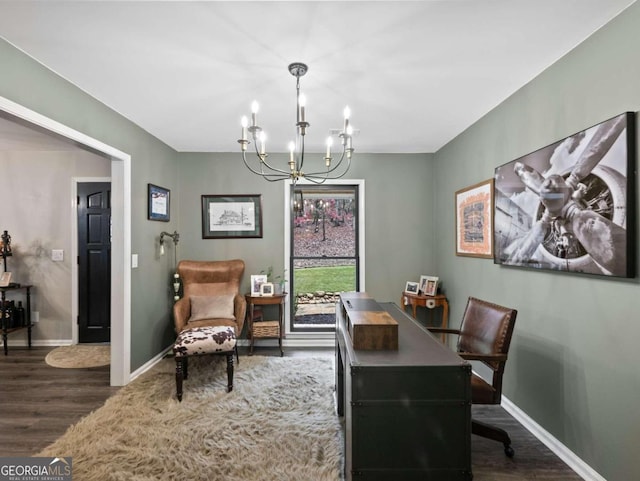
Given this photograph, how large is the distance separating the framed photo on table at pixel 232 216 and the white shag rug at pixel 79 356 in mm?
1799

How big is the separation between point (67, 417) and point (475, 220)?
386 centimetres

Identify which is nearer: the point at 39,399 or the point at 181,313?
the point at 39,399

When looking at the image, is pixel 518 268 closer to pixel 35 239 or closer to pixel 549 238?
pixel 549 238

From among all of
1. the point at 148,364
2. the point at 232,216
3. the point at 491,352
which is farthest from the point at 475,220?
the point at 148,364

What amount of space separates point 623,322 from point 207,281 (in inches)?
147

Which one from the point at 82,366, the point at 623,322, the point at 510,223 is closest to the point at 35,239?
the point at 82,366

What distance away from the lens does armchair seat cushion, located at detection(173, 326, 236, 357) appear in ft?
9.32

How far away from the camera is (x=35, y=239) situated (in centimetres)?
426

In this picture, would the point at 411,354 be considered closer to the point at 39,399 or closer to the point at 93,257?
the point at 39,399

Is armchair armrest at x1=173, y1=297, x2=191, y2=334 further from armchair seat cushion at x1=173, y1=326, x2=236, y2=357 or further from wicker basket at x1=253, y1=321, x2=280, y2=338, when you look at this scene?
wicker basket at x1=253, y1=321, x2=280, y2=338

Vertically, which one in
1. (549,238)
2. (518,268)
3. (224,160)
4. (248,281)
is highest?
(224,160)

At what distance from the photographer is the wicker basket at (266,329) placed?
153 inches

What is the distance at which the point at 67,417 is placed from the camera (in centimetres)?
253

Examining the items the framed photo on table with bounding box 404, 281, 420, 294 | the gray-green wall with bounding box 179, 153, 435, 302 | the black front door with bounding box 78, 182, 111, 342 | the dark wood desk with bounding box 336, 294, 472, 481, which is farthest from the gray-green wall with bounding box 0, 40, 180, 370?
the framed photo on table with bounding box 404, 281, 420, 294
